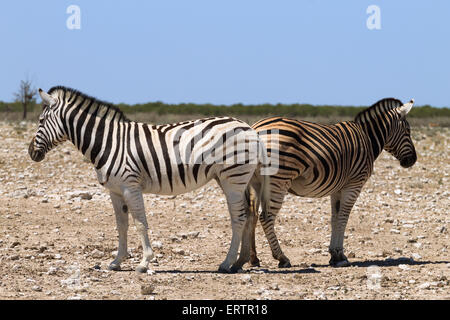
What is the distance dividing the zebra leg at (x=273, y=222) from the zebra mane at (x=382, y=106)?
2477 millimetres

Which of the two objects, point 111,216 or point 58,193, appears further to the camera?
point 58,193

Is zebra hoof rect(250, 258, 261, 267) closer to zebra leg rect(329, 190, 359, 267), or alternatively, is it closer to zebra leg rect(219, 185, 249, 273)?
zebra leg rect(219, 185, 249, 273)

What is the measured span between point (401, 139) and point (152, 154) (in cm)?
457

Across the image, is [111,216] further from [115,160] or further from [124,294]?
[124,294]

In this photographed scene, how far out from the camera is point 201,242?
1192 cm

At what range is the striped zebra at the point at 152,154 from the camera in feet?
29.9

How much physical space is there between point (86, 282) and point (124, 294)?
83cm

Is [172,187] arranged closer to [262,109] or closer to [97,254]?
[97,254]

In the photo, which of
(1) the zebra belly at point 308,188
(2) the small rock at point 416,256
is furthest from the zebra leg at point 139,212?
(2) the small rock at point 416,256

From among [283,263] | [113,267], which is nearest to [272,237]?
[283,263]

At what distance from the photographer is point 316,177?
995 centimetres

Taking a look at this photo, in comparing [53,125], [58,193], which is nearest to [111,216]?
[58,193]

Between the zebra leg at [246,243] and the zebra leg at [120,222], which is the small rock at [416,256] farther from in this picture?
the zebra leg at [120,222]

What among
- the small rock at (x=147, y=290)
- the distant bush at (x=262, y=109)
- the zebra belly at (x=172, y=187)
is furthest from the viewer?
the distant bush at (x=262, y=109)
